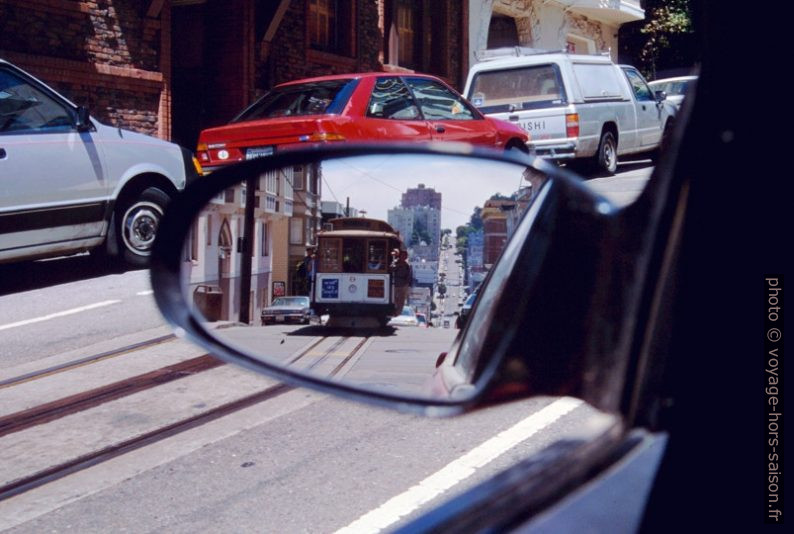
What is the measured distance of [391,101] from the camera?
948cm

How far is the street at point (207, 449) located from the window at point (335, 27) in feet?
40.3

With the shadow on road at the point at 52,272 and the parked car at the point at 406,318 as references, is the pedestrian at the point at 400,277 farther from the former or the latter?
the shadow on road at the point at 52,272

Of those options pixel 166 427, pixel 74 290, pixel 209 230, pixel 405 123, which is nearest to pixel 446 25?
pixel 405 123

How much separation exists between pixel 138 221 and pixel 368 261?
735cm

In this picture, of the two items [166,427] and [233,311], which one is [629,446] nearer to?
[233,311]

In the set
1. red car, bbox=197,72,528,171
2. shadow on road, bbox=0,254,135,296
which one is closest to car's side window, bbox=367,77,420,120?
red car, bbox=197,72,528,171

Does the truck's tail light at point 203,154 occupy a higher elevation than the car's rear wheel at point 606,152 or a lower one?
lower

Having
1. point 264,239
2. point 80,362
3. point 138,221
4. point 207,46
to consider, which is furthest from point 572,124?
point 264,239

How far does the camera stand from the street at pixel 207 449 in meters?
3.26

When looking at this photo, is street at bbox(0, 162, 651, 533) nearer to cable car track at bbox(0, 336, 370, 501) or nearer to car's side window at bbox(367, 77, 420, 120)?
cable car track at bbox(0, 336, 370, 501)

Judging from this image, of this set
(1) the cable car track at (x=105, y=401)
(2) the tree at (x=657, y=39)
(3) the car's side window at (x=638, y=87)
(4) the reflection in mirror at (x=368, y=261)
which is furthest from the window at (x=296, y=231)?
(2) the tree at (x=657, y=39)

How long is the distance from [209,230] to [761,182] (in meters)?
0.92

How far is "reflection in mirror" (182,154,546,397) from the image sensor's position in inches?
48.2

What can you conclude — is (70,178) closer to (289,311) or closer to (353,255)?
(289,311)
